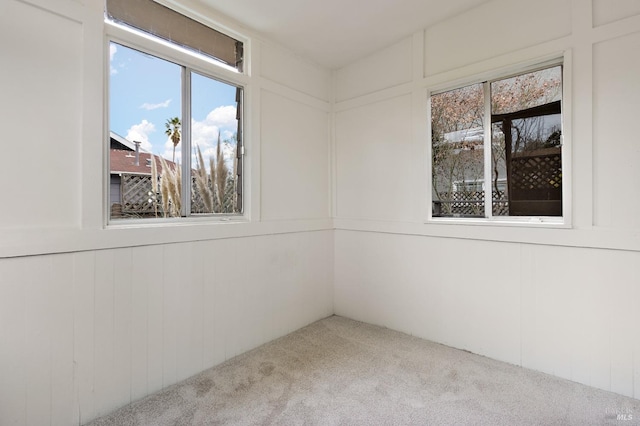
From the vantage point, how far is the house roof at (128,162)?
6.48 ft

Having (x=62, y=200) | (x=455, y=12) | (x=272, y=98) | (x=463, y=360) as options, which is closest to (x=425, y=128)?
(x=455, y=12)

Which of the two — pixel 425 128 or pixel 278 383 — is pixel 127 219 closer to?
pixel 278 383

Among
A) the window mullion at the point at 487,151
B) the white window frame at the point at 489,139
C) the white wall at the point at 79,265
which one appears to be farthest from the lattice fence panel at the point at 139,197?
the window mullion at the point at 487,151

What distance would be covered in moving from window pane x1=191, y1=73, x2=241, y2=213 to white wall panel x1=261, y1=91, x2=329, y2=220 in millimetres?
281

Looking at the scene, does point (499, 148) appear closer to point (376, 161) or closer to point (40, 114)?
point (376, 161)

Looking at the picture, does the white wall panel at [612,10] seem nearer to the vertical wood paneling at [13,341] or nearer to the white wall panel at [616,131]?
the white wall panel at [616,131]

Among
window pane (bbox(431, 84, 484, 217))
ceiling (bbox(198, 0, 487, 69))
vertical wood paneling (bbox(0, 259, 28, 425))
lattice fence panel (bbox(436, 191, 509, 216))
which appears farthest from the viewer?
window pane (bbox(431, 84, 484, 217))

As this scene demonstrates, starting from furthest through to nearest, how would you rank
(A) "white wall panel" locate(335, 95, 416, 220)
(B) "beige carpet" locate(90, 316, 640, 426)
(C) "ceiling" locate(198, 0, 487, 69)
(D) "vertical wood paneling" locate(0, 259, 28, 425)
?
(A) "white wall panel" locate(335, 95, 416, 220)
(C) "ceiling" locate(198, 0, 487, 69)
(B) "beige carpet" locate(90, 316, 640, 426)
(D) "vertical wood paneling" locate(0, 259, 28, 425)

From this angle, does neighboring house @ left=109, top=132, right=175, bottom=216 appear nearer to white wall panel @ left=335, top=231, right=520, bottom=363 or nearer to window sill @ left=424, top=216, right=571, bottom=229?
white wall panel @ left=335, top=231, right=520, bottom=363

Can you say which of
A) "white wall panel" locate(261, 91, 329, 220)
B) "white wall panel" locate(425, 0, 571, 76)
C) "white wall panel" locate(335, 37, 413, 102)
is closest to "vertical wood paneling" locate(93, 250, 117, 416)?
"white wall panel" locate(261, 91, 329, 220)

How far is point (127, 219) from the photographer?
2.04 m

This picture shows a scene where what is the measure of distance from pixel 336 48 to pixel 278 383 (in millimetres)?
2963

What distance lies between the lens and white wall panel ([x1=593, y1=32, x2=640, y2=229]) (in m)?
1.90

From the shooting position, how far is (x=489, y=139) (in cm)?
253
